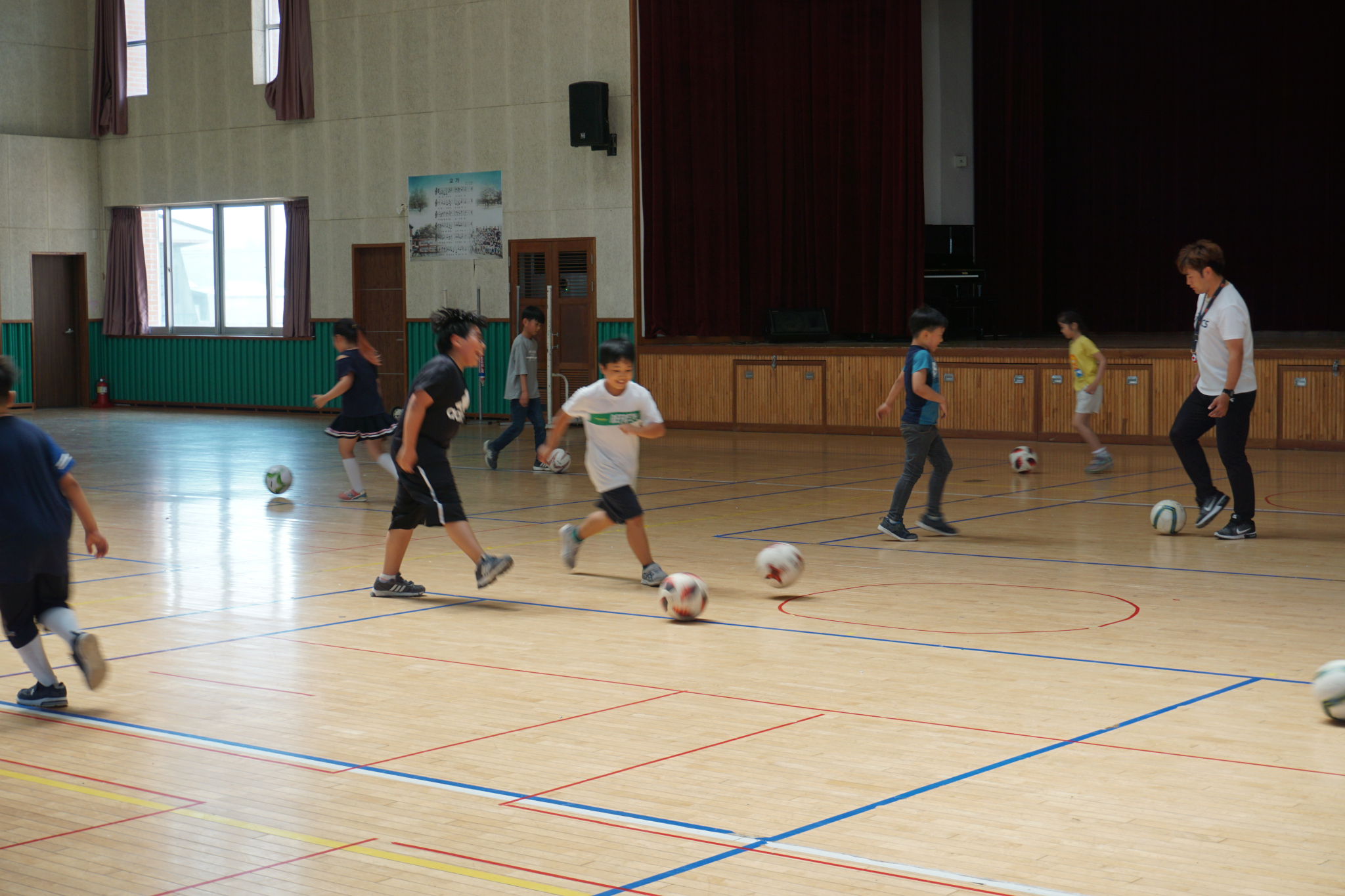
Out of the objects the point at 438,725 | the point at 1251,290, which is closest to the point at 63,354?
the point at 1251,290

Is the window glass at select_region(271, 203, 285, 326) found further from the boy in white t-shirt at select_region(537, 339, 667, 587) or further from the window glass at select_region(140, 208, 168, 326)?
the boy in white t-shirt at select_region(537, 339, 667, 587)

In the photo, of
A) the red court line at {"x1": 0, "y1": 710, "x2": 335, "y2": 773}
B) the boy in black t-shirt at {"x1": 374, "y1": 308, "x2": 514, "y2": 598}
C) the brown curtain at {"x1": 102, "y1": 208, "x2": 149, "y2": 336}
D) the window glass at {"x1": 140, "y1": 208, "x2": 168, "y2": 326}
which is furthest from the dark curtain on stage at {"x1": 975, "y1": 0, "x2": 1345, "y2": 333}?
the red court line at {"x1": 0, "y1": 710, "x2": 335, "y2": 773}

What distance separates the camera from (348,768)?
4.93 meters

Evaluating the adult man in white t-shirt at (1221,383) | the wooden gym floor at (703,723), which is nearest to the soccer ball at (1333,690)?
the wooden gym floor at (703,723)

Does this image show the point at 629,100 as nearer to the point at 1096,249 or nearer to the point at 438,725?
the point at 1096,249

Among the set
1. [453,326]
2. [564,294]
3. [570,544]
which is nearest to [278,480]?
[570,544]

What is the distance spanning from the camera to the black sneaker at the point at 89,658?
554cm

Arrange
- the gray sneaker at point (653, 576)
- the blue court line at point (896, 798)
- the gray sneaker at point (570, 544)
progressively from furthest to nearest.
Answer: the gray sneaker at point (570, 544) < the gray sneaker at point (653, 576) < the blue court line at point (896, 798)

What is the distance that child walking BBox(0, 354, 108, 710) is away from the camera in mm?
5539

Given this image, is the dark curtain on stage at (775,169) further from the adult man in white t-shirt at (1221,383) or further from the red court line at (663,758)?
the red court line at (663,758)

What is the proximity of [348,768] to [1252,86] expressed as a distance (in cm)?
2171

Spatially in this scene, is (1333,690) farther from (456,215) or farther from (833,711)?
(456,215)

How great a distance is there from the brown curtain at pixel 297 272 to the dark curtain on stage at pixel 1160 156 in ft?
36.0

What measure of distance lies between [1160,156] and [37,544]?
21769 mm
